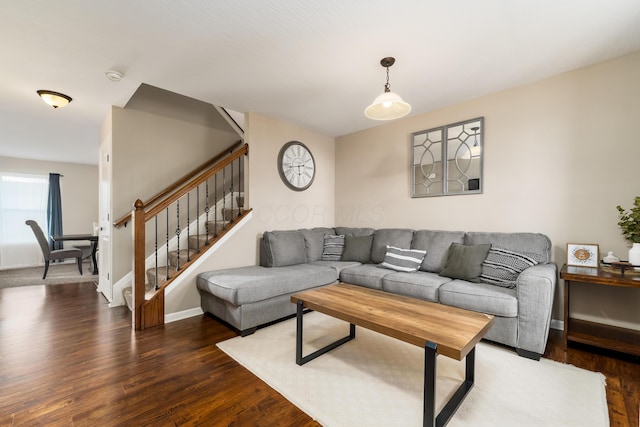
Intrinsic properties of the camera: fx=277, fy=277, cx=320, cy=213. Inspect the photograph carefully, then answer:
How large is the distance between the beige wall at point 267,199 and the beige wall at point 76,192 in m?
6.06

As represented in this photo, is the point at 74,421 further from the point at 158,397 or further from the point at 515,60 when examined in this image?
the point at 515,60

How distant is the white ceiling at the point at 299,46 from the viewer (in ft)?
5.88

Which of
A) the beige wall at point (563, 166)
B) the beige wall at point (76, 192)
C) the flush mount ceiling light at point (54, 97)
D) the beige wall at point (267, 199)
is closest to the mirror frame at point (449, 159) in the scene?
the beige wall at point (563, 166)

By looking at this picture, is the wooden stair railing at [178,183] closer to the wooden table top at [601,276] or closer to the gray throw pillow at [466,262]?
the gray throw pillow at [466,262]

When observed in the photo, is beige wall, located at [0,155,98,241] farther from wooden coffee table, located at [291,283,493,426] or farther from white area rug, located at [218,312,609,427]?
wooden coffee table, located at [291,283,493,426]

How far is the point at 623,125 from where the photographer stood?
2.39 m

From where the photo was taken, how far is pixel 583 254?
243cm

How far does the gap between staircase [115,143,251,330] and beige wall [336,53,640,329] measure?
261cm

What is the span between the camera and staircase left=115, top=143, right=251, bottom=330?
2.67 m

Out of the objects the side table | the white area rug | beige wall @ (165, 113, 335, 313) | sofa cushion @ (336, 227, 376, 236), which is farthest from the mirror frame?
the white area rug

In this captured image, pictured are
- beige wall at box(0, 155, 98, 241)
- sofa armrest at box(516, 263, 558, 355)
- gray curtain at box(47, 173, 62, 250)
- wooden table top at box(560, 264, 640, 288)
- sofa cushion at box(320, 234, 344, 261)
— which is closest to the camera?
wooden table top at box(560, 264, 640, 288)

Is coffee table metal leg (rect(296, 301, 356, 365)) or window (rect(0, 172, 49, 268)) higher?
window (rect(0, 172, 49, 268))

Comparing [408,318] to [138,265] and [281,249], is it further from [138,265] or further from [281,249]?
[138,265]

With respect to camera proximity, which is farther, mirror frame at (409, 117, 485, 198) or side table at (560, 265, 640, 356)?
mirror frame at (409, 117, 485, 198)
